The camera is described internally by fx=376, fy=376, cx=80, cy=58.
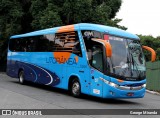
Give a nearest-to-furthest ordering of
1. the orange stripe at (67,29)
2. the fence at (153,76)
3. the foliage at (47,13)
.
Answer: the orange stripe at (67,29) → the fence at (153,76) → the foliage at (47,13)

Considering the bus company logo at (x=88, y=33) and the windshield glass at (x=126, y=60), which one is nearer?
the windshield glass at (x=126, y=60)

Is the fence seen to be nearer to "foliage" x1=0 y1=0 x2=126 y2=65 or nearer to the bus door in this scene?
"foliage" x1=0 y1=0 x2=126 y2=65

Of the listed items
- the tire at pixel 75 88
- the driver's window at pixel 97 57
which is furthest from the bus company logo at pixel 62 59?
the driver's window at pixel 97 57

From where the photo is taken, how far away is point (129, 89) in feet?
50.0

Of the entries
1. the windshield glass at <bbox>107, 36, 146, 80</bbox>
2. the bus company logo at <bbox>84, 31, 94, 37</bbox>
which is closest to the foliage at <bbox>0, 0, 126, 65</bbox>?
the bus company logo at <bbox>84, 31, 94, 37</bbox>

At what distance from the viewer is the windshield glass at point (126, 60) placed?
15.1 meters

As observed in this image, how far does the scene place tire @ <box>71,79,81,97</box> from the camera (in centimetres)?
1676

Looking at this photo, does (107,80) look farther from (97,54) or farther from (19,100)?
(19,100)

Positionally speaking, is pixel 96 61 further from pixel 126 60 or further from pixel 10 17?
pixel 10 17

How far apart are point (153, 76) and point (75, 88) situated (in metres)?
11.0

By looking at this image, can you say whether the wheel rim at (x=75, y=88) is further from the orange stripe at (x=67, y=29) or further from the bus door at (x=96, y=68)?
the orange stripe at (x=67, y=29)

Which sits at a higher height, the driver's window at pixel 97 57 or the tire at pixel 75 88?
the driver's window at pixel 97 57

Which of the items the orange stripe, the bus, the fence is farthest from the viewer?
the fence

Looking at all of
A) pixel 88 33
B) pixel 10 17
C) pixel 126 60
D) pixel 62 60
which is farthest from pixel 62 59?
pixel 10 17
